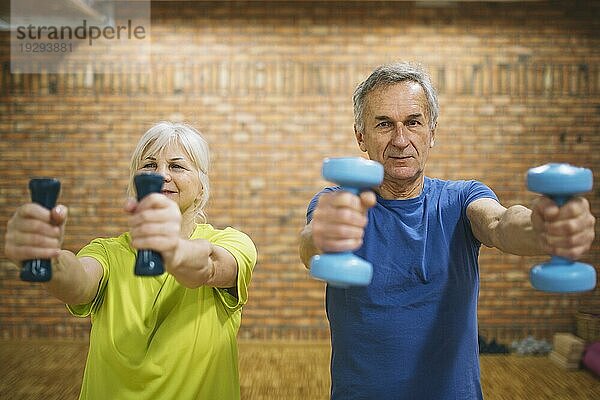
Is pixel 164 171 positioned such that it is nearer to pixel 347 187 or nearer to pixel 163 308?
pixel 163 308

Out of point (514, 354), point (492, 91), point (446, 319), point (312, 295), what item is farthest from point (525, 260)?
point (446, 319)

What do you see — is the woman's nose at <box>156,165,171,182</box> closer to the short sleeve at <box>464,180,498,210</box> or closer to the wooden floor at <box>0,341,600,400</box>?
the short sleeve at <box>464,180,498,210</box>

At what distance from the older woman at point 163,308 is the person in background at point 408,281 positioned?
0.24m

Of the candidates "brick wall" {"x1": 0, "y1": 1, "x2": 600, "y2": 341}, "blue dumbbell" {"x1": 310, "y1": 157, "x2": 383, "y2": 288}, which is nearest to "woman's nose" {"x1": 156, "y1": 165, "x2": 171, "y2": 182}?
"blue dumbbell" {"x1": 310, "y1": 157, "x2": 383, "y2": 288}

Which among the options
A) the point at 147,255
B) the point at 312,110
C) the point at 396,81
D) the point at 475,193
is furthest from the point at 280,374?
the point at 147,255

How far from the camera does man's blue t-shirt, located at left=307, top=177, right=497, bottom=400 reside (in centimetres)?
164

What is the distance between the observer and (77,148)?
5.64 metres

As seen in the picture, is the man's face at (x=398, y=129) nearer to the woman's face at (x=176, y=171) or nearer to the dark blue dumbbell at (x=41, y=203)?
the woman's face at (x=176, y=171)

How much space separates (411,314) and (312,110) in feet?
13.4

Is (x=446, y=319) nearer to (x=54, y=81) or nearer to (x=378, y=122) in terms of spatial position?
(x=378, y=122)

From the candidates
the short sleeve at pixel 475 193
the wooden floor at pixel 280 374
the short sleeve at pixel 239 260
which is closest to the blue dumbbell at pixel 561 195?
the short sleeve at pixel 475 193

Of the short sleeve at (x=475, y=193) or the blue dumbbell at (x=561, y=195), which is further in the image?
the short sleeve at (x=475, y=193)

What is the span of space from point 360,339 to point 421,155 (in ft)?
1.65

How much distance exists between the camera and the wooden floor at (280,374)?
4.29m
